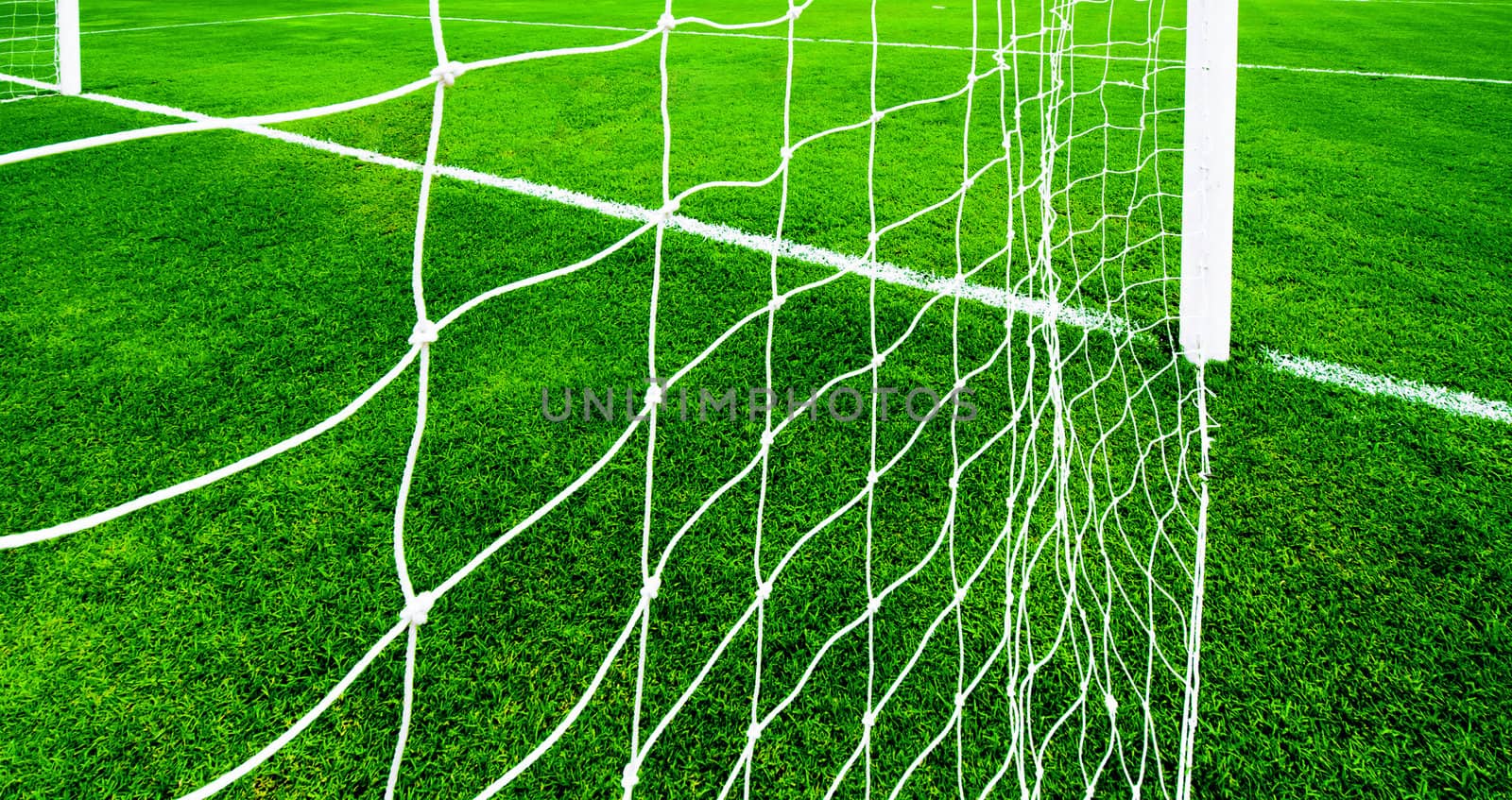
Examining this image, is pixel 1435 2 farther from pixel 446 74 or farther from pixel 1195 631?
pixel 446 74

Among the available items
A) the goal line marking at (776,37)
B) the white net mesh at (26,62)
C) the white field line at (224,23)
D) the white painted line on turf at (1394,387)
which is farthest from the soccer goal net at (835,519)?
the white field line at (224,23)

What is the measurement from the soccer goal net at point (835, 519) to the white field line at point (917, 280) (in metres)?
0.02

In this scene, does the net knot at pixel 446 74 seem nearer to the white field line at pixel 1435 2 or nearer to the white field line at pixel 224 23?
the white field line at pixel 224 23

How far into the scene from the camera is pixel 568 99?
4.55m

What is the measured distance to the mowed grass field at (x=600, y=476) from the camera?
117 cm

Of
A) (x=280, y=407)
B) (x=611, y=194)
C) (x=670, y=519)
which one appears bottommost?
(x=670, y=519)

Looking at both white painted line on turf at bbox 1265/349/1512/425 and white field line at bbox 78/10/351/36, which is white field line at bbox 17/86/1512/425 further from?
white field line at bbox 78/10/351/36

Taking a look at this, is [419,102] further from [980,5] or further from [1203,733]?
[980,5]

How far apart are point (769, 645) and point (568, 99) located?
3.98m

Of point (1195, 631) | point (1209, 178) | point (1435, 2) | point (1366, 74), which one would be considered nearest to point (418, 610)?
point (1195, 631)

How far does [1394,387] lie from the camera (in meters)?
1.89

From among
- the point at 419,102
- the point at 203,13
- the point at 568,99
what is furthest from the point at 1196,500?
the point at 203,13

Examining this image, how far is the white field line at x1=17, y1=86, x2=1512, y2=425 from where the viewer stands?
6.03 feet

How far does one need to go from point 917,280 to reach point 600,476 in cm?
120
